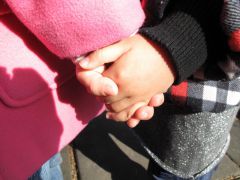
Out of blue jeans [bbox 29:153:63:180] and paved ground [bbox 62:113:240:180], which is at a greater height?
blue jeans [bbox 29:153:63:180]

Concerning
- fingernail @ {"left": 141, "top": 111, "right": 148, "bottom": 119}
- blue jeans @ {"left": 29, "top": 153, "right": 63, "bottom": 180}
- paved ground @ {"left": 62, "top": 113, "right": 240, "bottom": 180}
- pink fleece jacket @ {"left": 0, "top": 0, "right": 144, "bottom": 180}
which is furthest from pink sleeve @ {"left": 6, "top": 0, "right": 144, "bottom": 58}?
paved ground @ {"left": 62, "top": 113, "right": 240, "bottom": 180}

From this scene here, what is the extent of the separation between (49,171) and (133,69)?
0.66 meters

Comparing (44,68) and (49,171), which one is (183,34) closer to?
(44,68)

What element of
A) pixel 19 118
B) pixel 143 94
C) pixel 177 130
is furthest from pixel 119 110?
pixel 177 130

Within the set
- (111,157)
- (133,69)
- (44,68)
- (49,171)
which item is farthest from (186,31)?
(111,157)

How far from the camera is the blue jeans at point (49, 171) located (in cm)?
105

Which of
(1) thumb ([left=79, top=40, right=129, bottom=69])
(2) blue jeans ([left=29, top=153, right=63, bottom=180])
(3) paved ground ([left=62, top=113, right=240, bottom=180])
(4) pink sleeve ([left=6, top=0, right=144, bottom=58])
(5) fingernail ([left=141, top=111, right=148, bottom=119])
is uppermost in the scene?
(4) pink sleeve ([left=6, top=0, right=144, bottom=58])

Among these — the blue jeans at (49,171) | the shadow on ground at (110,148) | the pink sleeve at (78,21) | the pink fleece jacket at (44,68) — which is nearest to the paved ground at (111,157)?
the shadow on ground at (110,148)

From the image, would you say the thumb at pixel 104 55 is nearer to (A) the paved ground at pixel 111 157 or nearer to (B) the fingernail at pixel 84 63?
(B) the fingernail at pixel 84 63

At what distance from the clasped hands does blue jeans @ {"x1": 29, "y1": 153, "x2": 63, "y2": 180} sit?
525 millimetres

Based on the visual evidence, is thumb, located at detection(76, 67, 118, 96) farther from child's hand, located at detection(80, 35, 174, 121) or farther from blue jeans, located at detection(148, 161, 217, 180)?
blue jeans, located at detection(148, 161, 217, 180)

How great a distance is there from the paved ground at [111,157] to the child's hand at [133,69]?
0.94 m

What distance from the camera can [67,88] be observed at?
681 mm

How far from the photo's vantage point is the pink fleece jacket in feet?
1.70
